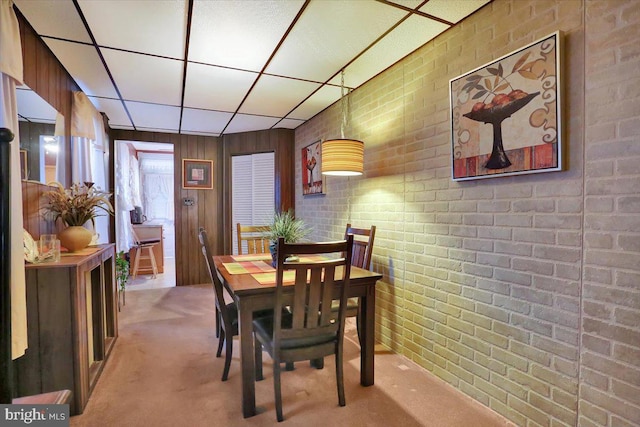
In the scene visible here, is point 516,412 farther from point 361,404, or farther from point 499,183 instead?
point 499,183

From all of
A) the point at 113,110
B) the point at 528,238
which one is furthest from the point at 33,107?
the point at 528,238

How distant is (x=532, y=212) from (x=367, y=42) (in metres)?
1.58

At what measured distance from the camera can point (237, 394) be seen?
81.4 inches

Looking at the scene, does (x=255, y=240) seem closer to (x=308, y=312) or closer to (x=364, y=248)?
(x=364, y=248)

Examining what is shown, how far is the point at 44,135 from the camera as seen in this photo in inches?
91.2

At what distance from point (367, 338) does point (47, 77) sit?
303 centimetres

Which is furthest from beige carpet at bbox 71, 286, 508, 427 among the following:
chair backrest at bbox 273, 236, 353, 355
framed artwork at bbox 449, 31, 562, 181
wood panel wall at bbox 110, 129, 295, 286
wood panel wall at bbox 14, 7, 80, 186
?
wood panel wall at bbox 110, 129, 295, 286

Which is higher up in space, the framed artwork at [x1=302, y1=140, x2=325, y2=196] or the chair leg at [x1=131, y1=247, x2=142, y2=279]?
the framed artwork at [x1=302, y1=140, x2=325, y2=196]

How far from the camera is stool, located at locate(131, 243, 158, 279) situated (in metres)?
5.38

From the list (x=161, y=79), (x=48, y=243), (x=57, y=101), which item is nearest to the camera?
(x=48, y=243)

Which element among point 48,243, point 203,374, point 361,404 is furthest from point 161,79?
point 361,404

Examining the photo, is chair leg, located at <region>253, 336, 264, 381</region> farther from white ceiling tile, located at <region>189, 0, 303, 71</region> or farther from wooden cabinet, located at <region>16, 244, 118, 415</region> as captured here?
white ceiling tile, located at <region>189, 0, 303, 71</region>

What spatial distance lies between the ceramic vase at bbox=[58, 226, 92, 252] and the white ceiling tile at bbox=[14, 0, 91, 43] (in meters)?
1.31

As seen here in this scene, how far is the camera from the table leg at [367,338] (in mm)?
2152
